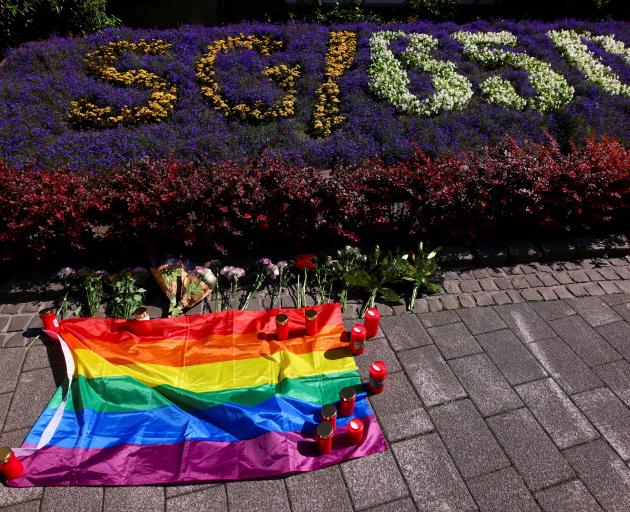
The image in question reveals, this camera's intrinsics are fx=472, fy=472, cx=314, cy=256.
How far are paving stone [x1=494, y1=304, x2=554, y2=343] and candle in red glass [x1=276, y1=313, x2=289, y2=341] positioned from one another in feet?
8.83

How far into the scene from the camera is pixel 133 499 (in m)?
3.91

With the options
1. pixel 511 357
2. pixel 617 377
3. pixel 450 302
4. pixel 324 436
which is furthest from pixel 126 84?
pixel 617 377

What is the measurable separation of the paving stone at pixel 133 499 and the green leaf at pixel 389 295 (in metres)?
3.25

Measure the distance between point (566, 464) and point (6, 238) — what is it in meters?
6.44

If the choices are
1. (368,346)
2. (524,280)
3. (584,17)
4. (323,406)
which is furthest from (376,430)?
(584,17)

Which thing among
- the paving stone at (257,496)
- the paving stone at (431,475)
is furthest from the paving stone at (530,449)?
the paving stone at (257,496)

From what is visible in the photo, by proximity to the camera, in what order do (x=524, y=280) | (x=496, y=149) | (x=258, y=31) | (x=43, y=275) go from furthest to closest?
1. (x=258, y=31)
2. (x=496, y=149)
3. (x=524, y=280)
4. (x=43, y=275)

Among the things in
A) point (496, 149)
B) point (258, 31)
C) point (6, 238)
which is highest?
point (258, 31)

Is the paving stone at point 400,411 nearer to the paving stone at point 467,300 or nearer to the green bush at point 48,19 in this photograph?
the paving stone at point 467,300

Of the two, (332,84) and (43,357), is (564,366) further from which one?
(332,84)

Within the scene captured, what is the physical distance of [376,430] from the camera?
4.41 meters

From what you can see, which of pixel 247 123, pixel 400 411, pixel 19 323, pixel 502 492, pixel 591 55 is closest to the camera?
pixel 502 492

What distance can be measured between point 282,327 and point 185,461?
1.68m

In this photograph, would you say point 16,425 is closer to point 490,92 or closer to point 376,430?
point 376,430
